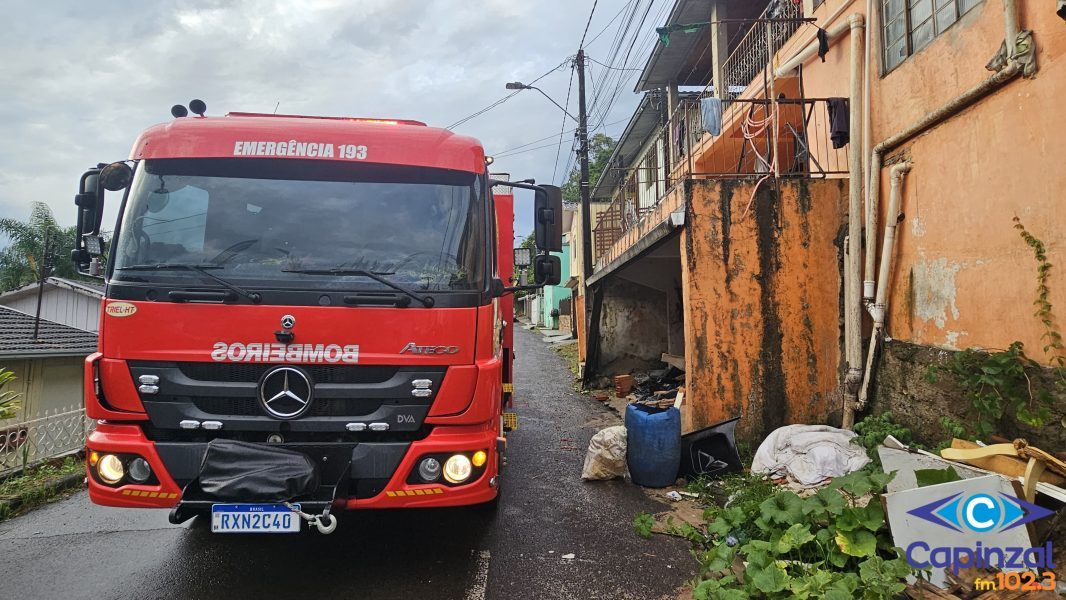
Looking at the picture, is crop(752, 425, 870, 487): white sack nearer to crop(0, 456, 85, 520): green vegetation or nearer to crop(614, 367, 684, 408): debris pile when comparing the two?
crop(614, 367, 684, 408): debris pile

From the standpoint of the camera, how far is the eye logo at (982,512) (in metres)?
2.60

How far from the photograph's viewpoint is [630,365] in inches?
417

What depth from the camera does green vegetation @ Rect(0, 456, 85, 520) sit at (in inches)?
179

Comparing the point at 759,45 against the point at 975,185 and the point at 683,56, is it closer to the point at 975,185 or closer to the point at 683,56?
the point at 683,56

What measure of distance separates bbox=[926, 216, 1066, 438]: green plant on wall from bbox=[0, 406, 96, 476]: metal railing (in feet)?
25.1

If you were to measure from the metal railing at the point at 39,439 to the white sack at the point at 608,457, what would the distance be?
4965mm

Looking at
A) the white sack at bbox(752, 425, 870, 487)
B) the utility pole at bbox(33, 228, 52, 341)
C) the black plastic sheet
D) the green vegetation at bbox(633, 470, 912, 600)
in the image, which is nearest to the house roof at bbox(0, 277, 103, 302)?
the utility pole at bbox(33, 228, 52, 341)

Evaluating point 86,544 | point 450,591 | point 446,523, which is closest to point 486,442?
point 450,591

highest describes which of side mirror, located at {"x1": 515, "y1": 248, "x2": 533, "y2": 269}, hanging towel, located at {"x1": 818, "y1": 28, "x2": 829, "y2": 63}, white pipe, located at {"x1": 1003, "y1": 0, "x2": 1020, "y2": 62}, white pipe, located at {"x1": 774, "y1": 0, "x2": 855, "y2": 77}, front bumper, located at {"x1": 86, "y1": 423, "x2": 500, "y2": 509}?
white pipe, located at {"x1": 774, "y1": 0, "x2": 855, "y2": 77}

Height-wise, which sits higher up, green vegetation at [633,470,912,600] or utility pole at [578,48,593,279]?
utility pole at [578,48,593,279]

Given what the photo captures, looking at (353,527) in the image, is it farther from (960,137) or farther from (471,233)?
(960,137)

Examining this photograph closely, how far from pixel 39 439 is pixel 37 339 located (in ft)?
14.7

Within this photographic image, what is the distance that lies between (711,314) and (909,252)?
5.71 ft

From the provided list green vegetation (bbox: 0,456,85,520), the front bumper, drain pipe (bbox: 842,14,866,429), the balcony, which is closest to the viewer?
the front bumper
